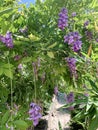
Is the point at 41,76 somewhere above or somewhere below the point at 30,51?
below

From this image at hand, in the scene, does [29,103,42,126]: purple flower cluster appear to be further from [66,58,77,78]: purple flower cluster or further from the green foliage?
[66,58,77,78]: purple flower cluster

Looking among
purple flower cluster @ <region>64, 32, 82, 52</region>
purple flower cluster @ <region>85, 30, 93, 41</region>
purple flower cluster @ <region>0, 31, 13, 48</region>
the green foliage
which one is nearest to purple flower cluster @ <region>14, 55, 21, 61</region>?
the green foliage

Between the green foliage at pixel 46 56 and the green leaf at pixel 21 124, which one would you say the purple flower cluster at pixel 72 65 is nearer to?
the green foliage at pixel 46 56

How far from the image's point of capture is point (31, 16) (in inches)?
91.7

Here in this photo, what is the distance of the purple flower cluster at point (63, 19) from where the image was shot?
2004mm

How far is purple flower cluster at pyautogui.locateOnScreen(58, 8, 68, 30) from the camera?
6.57 feet

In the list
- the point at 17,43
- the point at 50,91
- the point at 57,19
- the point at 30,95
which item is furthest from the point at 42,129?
the point at 17,43

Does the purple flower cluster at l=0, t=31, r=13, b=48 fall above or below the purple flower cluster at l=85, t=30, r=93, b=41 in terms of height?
above

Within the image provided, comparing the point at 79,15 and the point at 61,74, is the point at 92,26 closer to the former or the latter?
the point at 79,15

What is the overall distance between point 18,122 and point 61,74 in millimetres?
811

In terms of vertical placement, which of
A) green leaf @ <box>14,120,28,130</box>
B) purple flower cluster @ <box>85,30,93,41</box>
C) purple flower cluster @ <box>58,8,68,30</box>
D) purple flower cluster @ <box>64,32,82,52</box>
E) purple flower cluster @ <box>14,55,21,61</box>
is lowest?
purple flower cluster @ <box>85,30,93,41</box>

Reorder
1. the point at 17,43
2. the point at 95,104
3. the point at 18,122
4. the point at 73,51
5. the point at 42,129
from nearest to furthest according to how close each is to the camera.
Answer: the point at 18,122 → the point at 17,43 → the point at 73,51 → the point at 95,104 → the point at 42,129

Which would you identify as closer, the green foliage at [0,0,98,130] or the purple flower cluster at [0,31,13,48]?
the purple flower cluster at [0,31,13,48]

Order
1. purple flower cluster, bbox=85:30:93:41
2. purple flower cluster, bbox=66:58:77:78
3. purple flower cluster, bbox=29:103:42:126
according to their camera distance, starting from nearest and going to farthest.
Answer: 1. purple flower cluster, bbox=29:103:42:126
2. purple flower cluster, bbox=66:58:77:78
3. purple flower cluster, bbox=85:30:93:41
